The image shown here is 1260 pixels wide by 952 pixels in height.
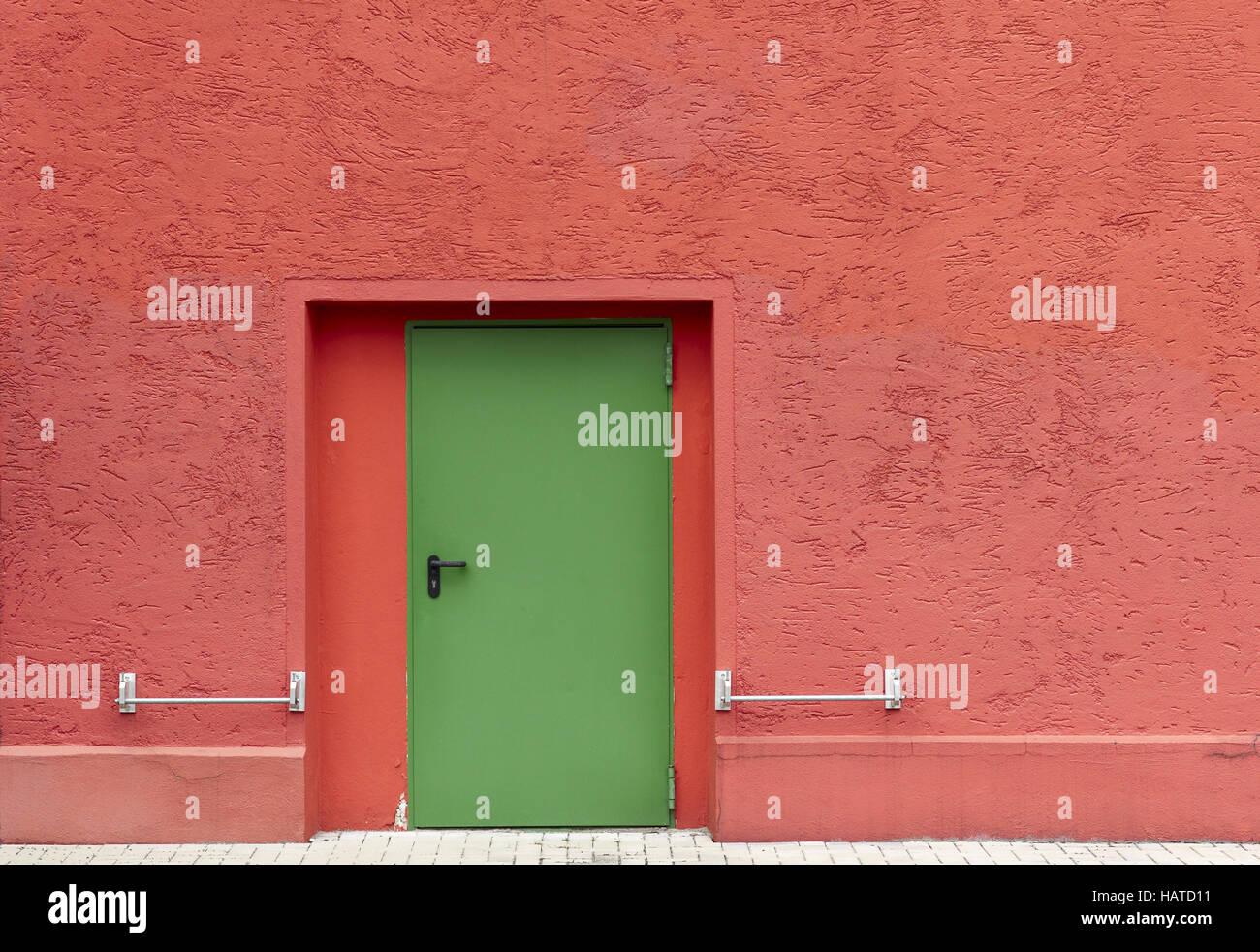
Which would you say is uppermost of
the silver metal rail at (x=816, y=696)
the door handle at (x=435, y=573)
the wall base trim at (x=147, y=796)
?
the door handle at (x=435, y=573)

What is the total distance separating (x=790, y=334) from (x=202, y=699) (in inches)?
120

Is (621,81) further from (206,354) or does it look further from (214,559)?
(214,559)

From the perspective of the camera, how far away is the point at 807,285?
6.52m

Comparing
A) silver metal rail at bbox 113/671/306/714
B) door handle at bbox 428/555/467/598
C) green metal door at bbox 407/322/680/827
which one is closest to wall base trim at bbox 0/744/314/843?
silver metal rail at bbox 113/671/306/714

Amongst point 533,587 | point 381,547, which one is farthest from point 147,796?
point 533,587

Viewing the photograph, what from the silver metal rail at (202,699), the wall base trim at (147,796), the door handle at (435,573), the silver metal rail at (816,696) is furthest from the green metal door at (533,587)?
the wall base trim at (147,796)

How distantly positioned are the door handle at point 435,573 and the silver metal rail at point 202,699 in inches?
26.8

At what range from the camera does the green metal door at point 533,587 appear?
263 inches

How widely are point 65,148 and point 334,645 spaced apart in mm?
2516

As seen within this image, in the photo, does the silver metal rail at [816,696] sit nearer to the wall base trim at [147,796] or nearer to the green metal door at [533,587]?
the green metal door at [533,587]

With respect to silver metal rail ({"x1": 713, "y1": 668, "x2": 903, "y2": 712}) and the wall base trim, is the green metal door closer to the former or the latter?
silver metal rail ({"x1": 713, "y1": 668, "x2": 903, "y2": 712})

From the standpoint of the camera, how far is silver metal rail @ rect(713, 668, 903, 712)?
21.1 feet

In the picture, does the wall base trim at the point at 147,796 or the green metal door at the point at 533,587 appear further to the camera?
the green metal door at the point at 533,587

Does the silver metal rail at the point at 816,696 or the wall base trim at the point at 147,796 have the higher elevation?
the silver metal rail at the point at 816,696
